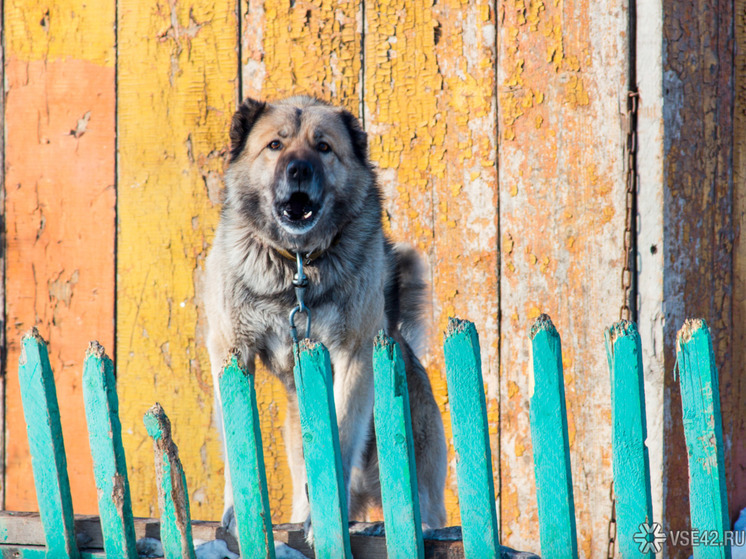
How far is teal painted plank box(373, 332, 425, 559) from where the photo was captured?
1665 mm

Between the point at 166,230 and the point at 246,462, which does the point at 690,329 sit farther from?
the point at 166,230

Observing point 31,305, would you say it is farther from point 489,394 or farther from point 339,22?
point 489,394

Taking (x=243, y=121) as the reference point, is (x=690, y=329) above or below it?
below

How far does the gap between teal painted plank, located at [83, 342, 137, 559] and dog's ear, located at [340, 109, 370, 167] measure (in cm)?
128

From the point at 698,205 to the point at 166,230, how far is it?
231cm

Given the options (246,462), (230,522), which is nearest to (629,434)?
(246,462)

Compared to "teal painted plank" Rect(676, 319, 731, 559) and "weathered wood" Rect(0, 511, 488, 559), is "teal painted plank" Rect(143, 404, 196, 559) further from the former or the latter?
"teal painted plank" Rect(676, 319, 731, 559)

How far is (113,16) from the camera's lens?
3178 millimetres

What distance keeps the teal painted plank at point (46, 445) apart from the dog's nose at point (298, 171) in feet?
3.10

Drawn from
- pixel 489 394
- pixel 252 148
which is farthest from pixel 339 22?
pixel 489 394

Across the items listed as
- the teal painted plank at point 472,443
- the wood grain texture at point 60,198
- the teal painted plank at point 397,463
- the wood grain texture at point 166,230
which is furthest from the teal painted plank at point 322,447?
the wood grain texture at point 60,198

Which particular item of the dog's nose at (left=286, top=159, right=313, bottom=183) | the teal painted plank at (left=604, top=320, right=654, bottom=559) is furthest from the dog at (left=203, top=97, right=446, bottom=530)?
the teal painted plank at (left=604, top=320, right=654, bottom=559)

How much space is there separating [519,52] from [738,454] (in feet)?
6.43

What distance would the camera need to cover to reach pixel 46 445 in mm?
1874
